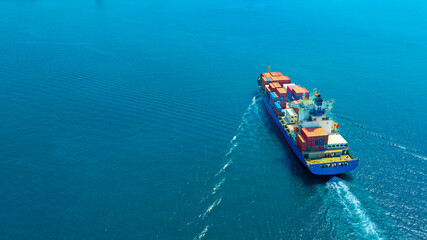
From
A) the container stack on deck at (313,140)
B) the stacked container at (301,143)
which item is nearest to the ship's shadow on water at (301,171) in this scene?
the stacked container at (301,143)

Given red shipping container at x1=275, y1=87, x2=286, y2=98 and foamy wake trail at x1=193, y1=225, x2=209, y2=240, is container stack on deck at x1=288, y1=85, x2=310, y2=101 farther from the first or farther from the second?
foamy wake trail at x1=193, y1=225, x2=209, y2=240

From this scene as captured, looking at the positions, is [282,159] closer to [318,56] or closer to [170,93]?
[170,93]

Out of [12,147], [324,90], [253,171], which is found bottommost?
[12,147]

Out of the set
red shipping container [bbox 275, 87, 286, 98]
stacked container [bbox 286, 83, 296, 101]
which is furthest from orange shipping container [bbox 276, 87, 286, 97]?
stacked container [bbox 286, 83, 296, 101]

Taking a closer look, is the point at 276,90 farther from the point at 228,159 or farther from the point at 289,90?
the point at 228,159

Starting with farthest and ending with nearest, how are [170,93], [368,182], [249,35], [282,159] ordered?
[249,35]
[170,93]
[282,159]
[368,182]

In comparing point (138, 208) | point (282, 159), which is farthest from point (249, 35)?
point (138, 208)
